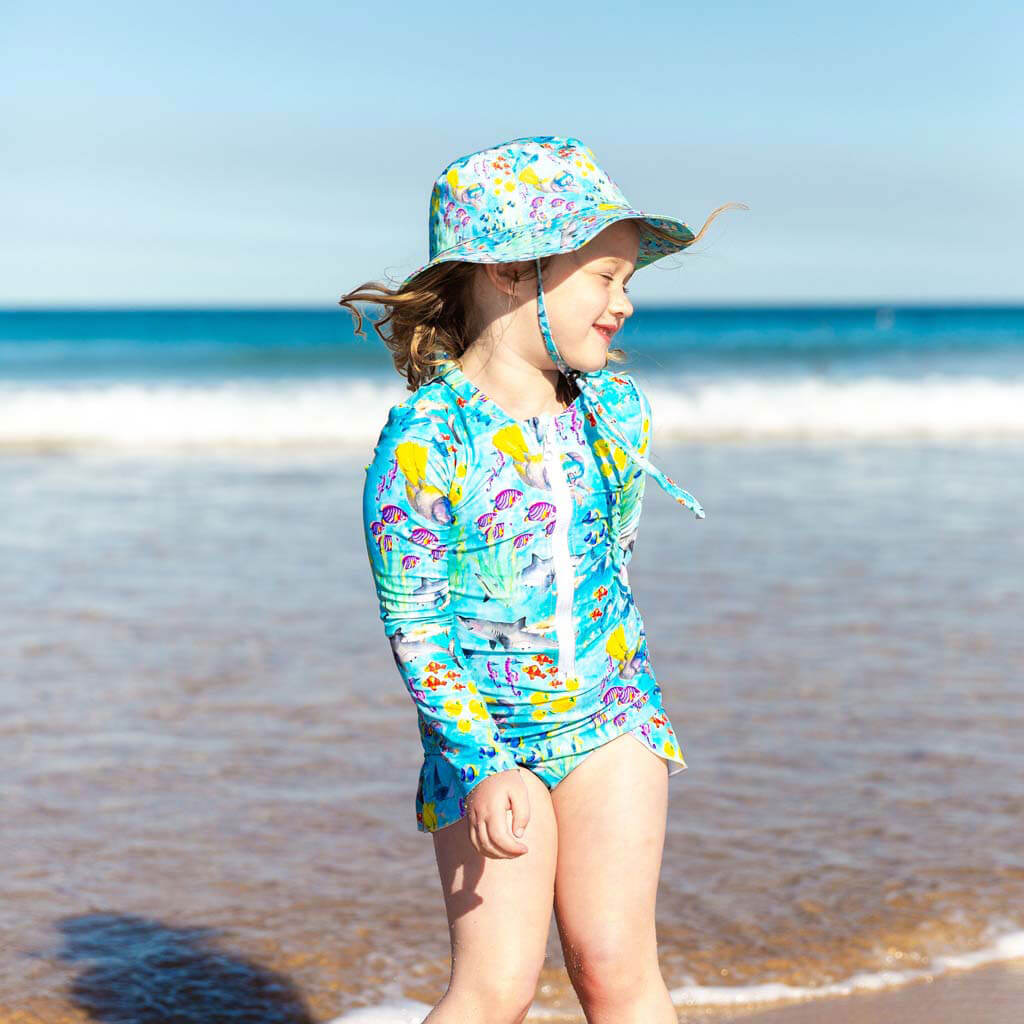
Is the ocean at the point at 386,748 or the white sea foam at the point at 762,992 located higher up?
the ocean at the point at 386,748

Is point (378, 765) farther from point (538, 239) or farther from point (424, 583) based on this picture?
point (538, 239)

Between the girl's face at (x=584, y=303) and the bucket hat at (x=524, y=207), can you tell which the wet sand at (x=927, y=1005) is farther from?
the girl's face at (x=584, y=303)

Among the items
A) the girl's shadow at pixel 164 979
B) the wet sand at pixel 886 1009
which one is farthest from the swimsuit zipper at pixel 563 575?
the girl's shadow at pixel 164 979

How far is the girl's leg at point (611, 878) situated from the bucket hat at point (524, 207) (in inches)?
20.0

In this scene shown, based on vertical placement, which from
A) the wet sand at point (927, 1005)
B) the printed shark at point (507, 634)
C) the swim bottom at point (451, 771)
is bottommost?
the wet sand at point (927, 1005)

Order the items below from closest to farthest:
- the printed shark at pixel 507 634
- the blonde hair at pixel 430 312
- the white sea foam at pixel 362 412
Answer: the printed shark at pixel 507 634
the blonde hair at pixel 430 312
the white sea foam at pixel 362 412

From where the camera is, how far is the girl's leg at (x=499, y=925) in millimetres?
2203

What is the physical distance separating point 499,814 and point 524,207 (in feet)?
3.26

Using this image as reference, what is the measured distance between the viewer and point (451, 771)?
7.39 ft

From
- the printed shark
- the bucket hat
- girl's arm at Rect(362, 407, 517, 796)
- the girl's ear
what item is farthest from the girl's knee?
the girl's ear

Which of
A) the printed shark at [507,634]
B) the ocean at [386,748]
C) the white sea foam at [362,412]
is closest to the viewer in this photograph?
the printed shark at [507,634]

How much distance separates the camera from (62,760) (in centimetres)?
482

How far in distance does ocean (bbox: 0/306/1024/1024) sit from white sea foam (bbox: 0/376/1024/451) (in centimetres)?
486

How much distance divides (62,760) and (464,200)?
3.23 meters
